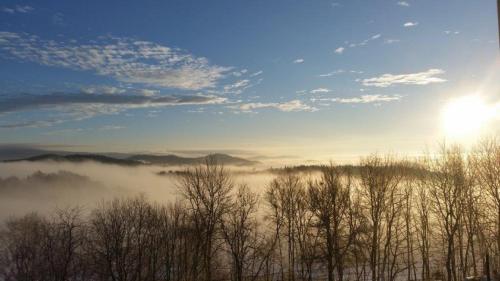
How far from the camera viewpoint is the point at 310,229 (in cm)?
5912

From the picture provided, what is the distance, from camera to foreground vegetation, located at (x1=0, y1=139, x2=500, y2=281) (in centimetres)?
5003

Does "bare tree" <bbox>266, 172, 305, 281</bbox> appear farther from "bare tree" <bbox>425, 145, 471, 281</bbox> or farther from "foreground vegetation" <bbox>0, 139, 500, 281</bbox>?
"bare tree" <bbox>425, 145, 471, 281</bbox>

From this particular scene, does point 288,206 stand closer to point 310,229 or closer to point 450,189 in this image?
point 310,229

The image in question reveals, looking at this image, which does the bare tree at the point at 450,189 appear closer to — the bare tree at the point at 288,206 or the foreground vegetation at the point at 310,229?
the foreground vegetation at the point at 310,229

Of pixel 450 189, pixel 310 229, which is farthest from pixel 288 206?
pixel 450 189

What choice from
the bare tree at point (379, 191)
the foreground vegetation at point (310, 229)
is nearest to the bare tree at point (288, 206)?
the foreground vegetation at point (310, 229)

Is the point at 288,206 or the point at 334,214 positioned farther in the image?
the point at 288,206

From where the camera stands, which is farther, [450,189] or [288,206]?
[288,206]

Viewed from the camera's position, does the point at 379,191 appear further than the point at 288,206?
No

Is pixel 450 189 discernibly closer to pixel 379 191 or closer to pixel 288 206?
pixel 379 191

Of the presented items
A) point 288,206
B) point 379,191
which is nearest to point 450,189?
point 379,191

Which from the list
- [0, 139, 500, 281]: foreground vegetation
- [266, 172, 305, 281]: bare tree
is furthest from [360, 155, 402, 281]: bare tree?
[266, 172, 305, 281]: bare tree

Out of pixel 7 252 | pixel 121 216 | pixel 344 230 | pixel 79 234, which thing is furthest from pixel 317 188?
pixel 7 252

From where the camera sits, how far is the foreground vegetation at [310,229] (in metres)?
50.0
